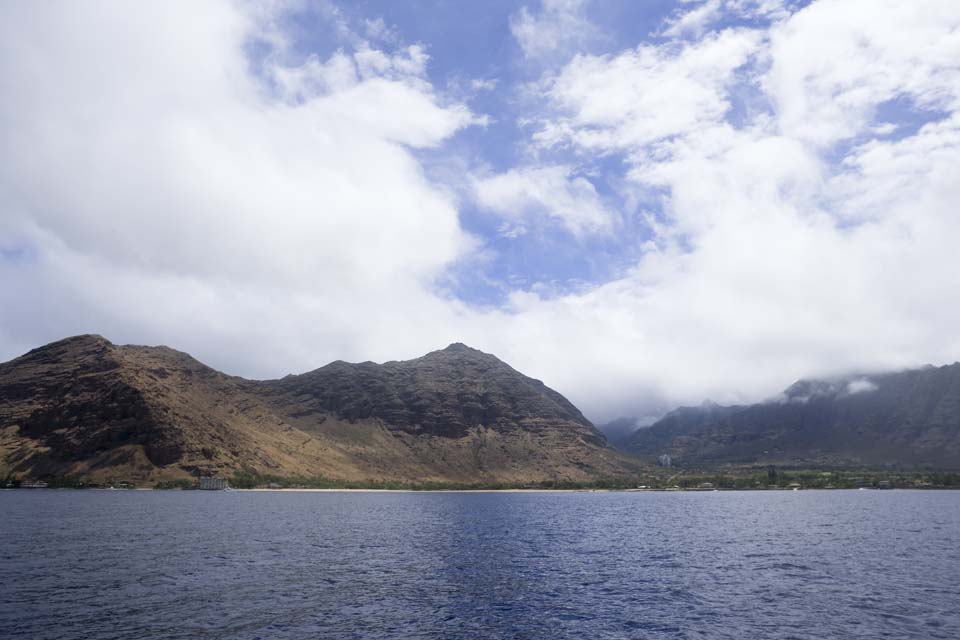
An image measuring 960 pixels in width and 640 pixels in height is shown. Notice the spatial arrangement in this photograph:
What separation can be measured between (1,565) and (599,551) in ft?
238

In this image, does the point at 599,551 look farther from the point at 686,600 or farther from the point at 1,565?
the point at 1,565

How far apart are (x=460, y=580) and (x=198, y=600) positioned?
86.5ft

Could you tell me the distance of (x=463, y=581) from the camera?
216 ft

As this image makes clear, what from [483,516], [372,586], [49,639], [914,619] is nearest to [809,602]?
[914,619]

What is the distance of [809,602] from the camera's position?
54.8m

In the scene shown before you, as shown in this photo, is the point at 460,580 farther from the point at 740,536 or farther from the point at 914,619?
the point at 740,536

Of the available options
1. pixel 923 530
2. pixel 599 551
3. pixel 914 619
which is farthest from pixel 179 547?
pixel 923 530

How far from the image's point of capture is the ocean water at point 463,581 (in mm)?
45625

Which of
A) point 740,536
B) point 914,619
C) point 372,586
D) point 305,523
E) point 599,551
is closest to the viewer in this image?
point 914,619

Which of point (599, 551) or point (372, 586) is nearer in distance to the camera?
point (372, 586)

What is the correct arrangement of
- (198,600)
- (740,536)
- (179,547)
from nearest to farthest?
(198,600) < (179,547) < (740,536)

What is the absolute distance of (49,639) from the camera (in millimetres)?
39281

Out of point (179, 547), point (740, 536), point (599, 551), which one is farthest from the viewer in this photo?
point (740, 536)

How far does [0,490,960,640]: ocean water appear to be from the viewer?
45625 mm
